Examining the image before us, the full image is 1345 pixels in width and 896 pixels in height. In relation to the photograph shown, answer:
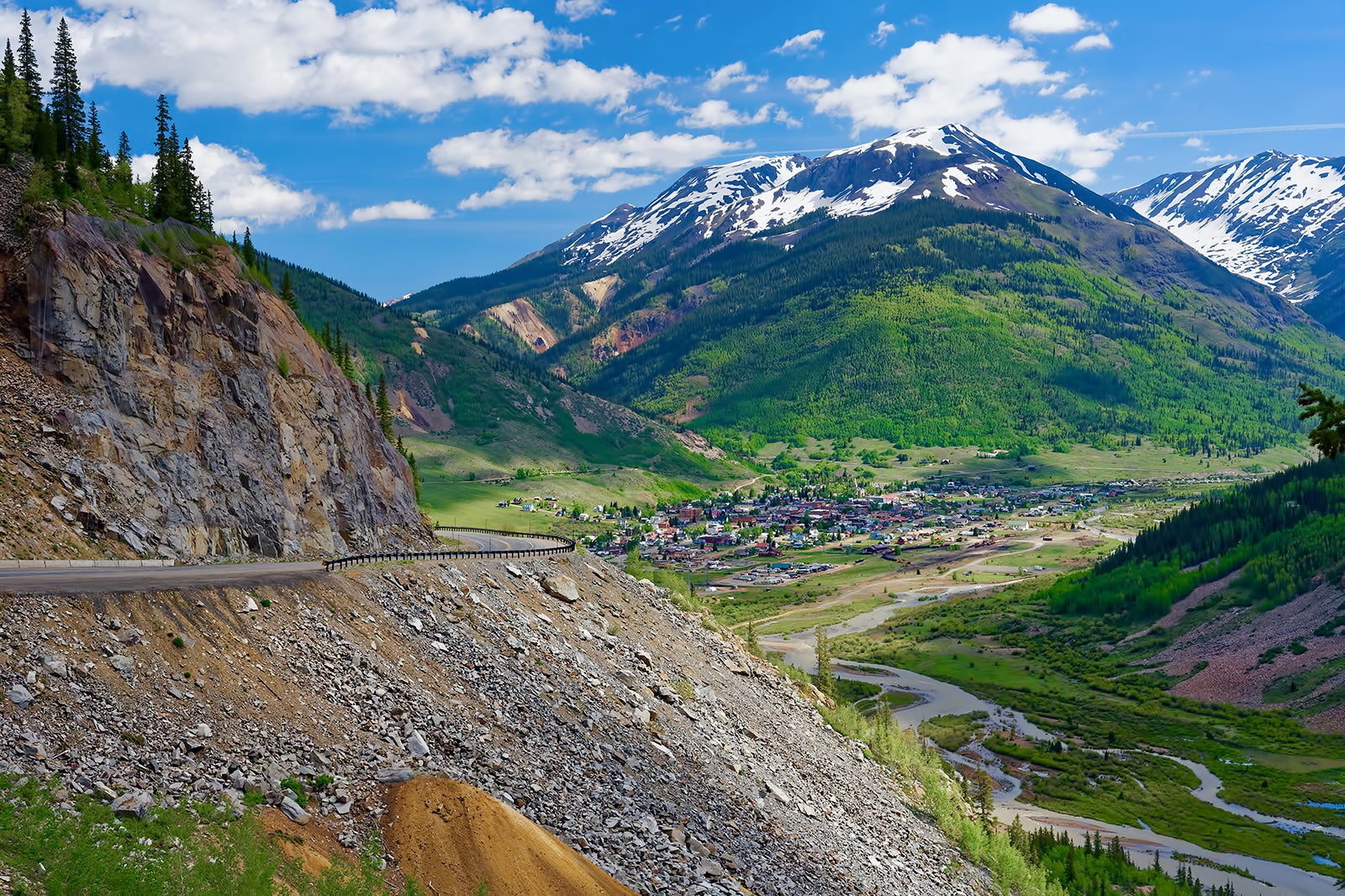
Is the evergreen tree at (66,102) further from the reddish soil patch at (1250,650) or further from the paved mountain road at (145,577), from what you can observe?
the reddish soil patch at (1250,650)

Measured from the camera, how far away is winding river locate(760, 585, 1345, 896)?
8006 cm

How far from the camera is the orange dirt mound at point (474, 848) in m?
32.3

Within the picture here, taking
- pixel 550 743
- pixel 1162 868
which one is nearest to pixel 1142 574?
pixel 1162 868

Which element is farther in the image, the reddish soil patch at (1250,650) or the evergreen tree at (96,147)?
the reddish soil patch at (1250,650)

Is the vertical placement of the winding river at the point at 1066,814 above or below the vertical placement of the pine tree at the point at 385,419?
below

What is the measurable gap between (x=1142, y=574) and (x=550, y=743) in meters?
164

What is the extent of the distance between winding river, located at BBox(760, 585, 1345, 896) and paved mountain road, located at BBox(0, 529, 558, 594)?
6750cm

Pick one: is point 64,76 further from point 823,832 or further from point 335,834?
point 823,832

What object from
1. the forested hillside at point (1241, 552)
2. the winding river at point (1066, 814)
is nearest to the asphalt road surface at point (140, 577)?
the winding river at point (1066, 814)

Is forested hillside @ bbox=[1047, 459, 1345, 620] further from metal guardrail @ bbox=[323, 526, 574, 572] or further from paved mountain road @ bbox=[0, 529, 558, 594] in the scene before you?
paved mountain road @ bbox=[0, 529, 558, 594]

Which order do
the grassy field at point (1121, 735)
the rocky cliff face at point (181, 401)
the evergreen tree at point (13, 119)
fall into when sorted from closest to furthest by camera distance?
1. the rocky cliff face at point (181, 401)
2. the evergreen tree at point (13, 119)
3. the grassy field at point (1121, 735)

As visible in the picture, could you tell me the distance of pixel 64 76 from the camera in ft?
253

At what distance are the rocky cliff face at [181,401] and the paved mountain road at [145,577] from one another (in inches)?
252

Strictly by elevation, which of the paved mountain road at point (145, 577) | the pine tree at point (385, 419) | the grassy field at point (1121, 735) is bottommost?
the grassy field at point (1121, 735)
